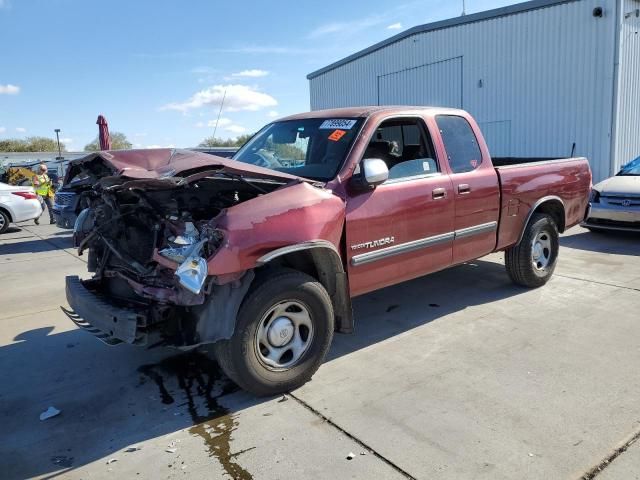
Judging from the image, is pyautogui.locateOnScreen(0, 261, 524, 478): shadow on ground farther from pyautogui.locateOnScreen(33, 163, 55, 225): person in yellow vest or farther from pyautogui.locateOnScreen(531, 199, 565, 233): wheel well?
pyautogui.locateOnScreen(33, 163, 55, 225): person in yellow vest

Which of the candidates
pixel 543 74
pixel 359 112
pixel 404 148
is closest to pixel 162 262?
pixel 359 112

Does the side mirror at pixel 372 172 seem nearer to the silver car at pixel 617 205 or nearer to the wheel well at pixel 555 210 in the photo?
the wheel well at pixel 555 210

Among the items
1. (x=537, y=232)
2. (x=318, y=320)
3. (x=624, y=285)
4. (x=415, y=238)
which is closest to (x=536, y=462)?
(x=318, y=320)

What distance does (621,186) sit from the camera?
912 cm

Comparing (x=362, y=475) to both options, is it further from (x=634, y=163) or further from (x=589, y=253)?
(x=634, y=163)

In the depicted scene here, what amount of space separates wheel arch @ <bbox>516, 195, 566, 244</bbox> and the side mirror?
8.27 ft

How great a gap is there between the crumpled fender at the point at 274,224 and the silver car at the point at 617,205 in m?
6.29

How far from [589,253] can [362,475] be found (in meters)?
6.70

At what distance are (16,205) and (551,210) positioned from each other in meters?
12.8

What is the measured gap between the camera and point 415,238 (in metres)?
4.57

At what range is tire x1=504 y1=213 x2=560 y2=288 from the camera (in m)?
5.86

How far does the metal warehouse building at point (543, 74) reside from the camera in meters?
13.3

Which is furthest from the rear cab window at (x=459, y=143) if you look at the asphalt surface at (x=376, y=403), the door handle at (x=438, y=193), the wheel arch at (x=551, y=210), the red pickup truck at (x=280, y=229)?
the asphalt surface at (x=376, y=403)

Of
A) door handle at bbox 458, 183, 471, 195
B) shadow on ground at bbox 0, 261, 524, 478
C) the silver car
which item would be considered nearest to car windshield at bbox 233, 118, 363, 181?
door handle at bbox 458, 183, 471, 195
